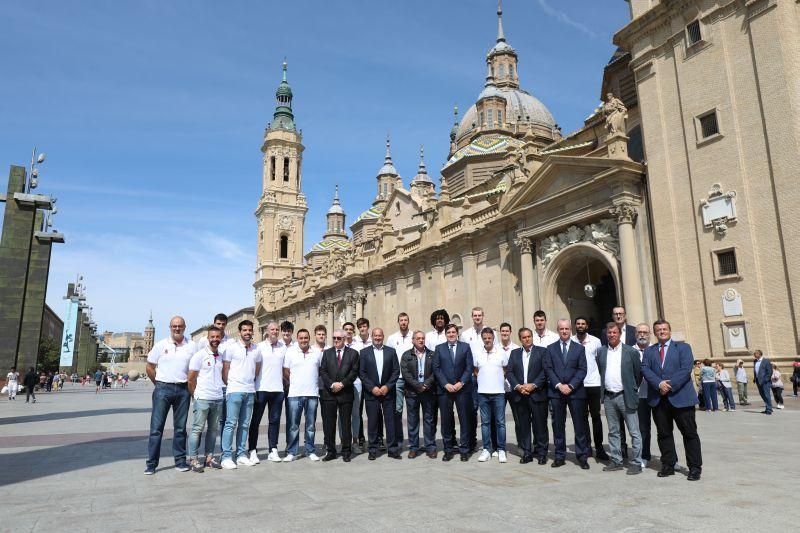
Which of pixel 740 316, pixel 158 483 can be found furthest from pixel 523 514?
pixel 740 316

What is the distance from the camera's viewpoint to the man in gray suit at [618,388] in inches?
263

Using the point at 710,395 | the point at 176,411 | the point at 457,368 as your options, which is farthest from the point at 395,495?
the point at 710,395

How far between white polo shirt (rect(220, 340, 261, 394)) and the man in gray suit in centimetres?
470

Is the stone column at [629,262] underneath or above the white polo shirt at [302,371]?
above

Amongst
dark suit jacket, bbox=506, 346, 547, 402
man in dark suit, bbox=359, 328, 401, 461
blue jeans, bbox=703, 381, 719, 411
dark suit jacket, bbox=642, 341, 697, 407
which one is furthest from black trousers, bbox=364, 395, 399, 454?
blue jeans, bbox=703, 381, 719, 411

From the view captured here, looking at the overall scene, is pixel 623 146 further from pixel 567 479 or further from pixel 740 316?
pixel 567 479

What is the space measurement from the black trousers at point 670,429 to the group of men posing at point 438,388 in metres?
0.01

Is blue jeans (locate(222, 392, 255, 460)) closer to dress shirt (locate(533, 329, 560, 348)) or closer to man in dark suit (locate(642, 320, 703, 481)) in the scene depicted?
dress shirt (locate(533, 329, 560, 348))

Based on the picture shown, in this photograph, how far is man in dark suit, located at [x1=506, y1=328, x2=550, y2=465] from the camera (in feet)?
24.0

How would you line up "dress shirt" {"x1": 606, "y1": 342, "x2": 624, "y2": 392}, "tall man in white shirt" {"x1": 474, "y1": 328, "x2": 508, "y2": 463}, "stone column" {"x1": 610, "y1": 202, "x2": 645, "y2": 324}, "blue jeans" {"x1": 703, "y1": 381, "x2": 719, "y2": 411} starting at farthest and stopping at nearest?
"stone column" {"x1": 610, "y1": 202, "x2": 645, "y2": 324}, "blue jeans" {"x1": 703, "y1": 381, "x2": 719, "y2": 411}, "tall man in white shirt" {"x1": 474, "y1": 328, "x2": 508, "y2": 463}, "dress shirt" {"x1": 606, "y1": 342, "x2": 624, "y2": 392}

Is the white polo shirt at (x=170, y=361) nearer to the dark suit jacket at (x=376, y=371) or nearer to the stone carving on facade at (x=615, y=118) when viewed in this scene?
the dark suit jacket at (x=376, y=371)

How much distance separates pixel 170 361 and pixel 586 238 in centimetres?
1716

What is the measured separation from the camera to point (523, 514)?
4.53m

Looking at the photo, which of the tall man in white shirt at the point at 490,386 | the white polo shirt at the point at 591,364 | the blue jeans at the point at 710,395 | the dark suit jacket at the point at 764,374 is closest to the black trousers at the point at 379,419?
the tall man in white shirt at the point at 490,386
